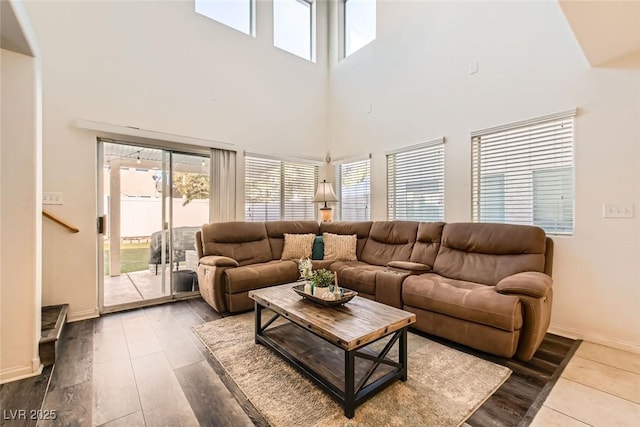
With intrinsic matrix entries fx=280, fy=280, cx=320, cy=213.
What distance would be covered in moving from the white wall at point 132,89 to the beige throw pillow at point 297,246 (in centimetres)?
105

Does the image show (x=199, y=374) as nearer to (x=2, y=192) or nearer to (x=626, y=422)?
(x=2, y=192)

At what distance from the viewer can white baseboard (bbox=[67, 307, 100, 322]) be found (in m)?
3.03

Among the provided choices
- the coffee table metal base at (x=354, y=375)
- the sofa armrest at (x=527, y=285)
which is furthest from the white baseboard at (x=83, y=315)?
the sofa armrest at (x=527, y=285)

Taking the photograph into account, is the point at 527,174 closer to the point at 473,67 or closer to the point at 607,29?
the point at 607,29

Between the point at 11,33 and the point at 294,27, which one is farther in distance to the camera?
the point at 294,27

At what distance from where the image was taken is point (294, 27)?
17.0 feet

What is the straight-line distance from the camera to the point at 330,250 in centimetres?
405

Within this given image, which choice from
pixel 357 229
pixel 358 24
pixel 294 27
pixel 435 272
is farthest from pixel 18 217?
pixel 358 24

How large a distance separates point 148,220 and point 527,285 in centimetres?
415

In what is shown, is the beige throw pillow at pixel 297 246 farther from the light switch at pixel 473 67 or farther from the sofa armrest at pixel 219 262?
the light switch at pixel 473 67

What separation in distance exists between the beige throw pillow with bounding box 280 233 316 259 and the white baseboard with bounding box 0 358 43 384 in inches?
101

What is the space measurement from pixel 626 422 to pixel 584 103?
2.52 meters

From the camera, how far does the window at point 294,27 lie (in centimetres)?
493

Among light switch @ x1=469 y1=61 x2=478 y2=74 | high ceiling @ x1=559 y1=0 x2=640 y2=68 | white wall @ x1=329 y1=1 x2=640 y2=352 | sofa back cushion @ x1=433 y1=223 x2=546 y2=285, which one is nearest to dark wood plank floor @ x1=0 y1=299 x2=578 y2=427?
white wall @ x1=329 y1=1 x2=640 y2=352
